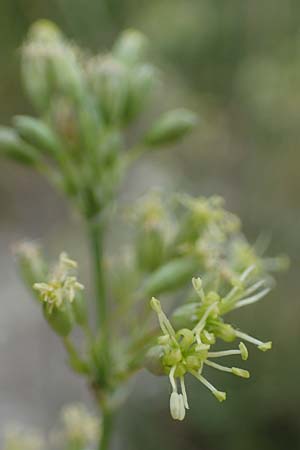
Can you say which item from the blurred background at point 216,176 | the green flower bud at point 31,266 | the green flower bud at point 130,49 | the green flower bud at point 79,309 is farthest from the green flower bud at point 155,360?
the blurred background at point 216,176

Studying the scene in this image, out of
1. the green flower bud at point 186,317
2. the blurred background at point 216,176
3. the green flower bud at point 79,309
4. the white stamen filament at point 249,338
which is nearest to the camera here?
the white stamen filament at point 249,338

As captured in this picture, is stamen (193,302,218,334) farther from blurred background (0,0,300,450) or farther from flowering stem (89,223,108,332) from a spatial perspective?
blurred background (0,0,300,450)

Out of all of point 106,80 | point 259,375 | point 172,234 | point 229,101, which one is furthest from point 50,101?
point 229,101

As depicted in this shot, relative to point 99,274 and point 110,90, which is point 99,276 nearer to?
point 99,274

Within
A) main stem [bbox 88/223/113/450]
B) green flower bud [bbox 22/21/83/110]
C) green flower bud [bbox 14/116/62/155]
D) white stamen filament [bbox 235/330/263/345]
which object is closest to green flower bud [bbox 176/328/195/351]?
white stamen filament [bbox 235/330/263/345]

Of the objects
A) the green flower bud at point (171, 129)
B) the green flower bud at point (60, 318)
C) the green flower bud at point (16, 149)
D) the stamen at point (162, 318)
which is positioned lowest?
the stamen at point (162, 318)

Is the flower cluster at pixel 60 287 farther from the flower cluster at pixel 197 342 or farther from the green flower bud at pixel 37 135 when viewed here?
the green flower bud at pixel 37 135
